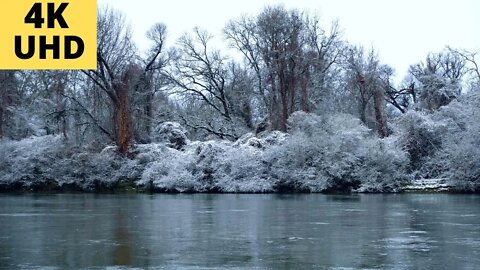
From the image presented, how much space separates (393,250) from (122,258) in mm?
5544

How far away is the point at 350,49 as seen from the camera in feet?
227

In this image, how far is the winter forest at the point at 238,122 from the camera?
151 ft

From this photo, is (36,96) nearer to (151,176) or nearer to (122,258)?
(151,176)

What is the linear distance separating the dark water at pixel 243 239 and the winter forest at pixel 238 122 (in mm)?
19741

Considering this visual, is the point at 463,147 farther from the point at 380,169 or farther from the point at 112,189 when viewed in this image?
the point at 112,189

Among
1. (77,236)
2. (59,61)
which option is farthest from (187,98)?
(77,236)

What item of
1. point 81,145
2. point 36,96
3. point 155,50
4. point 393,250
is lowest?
point 393,250

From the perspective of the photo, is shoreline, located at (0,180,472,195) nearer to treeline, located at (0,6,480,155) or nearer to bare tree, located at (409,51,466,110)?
treeline, located at (0,6,480,155)

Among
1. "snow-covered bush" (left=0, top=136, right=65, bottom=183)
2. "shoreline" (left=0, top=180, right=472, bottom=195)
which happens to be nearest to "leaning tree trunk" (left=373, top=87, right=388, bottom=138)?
"shoreline" (left=0, top=180, right=472, bottom=195)

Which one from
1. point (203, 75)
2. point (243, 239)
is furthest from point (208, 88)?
point (243, 239)

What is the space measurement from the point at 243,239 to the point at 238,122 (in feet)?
152

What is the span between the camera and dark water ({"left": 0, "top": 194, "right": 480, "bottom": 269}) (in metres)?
12.6

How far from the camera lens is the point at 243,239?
54.5 ft

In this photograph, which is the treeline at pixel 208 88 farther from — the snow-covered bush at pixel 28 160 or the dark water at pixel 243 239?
the dark water at pixel 243 239
